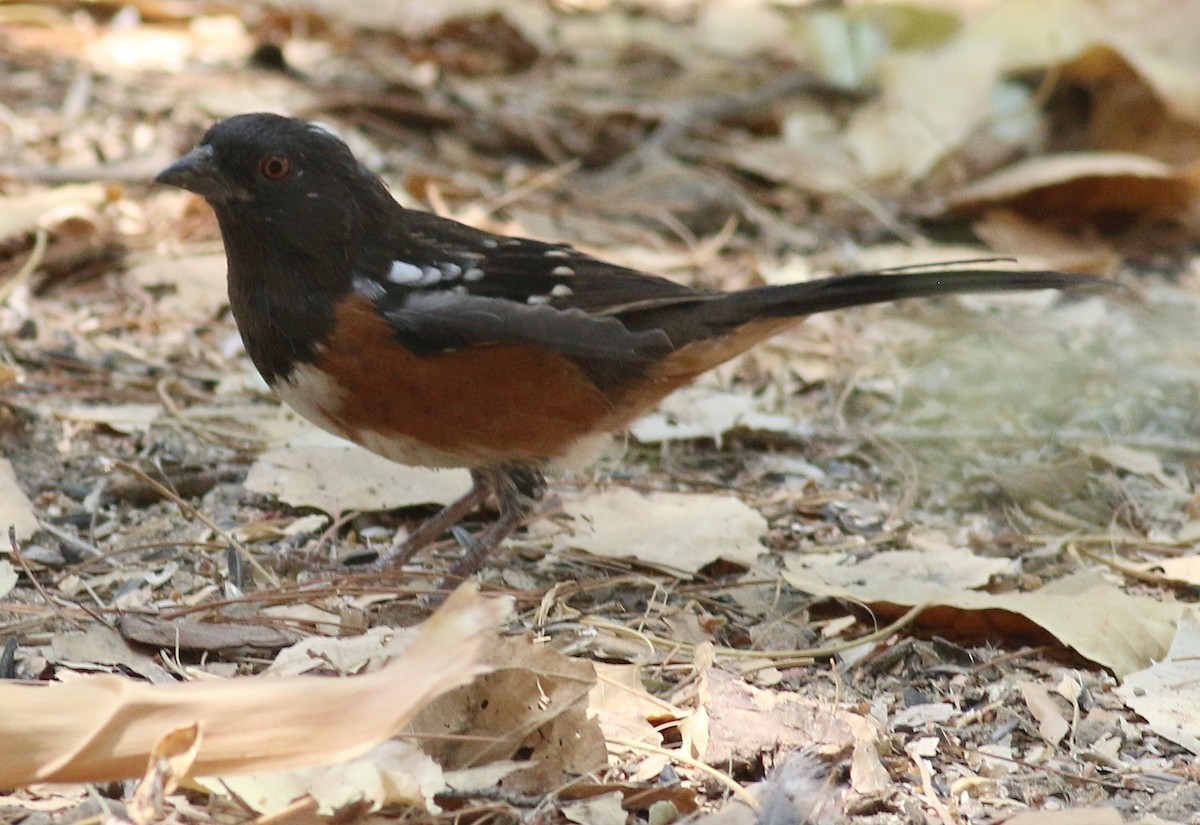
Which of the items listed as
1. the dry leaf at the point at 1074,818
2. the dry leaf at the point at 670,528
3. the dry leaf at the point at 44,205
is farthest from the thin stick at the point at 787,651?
the dry leaf at the point at 44,205

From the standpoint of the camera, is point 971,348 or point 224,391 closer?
point 224,391

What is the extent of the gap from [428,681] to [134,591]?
110cm

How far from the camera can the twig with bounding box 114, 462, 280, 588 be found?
103 inches

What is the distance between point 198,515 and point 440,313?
0.61 meters

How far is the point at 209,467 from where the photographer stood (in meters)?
3.10

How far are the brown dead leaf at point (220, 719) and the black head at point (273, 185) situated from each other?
1204mm

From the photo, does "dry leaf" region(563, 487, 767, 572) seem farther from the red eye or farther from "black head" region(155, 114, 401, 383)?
the red eye

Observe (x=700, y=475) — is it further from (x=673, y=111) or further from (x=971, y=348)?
(x=673, y=111)

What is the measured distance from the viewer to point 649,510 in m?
2.99

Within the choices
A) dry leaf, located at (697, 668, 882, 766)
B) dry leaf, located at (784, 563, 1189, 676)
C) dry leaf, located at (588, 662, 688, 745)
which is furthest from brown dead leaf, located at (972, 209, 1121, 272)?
dry leaf, located at (588, 662, 688, 745)

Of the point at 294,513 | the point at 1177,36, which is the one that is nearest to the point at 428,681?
the point at 294,513

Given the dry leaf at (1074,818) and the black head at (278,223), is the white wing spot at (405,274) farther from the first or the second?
the dry leaf at (1074,818)

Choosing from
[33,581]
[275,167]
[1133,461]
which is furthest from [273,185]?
[1133,461]

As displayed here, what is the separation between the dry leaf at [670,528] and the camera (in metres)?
2.81
